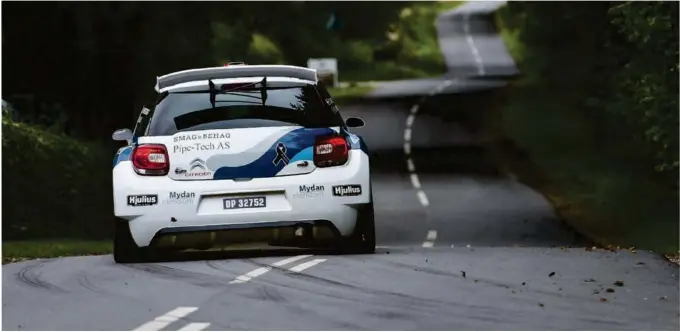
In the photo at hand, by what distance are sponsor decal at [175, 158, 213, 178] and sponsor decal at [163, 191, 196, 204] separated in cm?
16

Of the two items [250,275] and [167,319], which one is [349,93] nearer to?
Answer: [250,275]

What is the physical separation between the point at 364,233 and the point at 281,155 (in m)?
1.14

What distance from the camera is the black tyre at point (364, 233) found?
45.9ft

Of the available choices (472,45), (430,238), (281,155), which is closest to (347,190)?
(281,155)

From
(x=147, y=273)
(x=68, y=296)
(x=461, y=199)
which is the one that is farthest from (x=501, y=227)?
(x=68, y=296)

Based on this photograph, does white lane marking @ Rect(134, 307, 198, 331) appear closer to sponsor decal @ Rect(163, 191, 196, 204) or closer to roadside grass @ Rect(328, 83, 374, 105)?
sponsor decal @ Rect(163, 191, 196, 204)

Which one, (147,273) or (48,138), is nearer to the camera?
(147,273)

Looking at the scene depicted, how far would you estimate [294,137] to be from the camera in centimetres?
1366

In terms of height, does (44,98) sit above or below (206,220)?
above

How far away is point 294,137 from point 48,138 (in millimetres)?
13456

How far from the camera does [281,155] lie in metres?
13.6

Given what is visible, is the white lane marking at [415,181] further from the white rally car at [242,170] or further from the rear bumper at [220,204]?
the rear bumper at [220,204]

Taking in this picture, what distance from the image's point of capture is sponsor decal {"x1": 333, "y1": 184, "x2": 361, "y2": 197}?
13711mm

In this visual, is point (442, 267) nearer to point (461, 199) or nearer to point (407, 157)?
point (461, 199)
